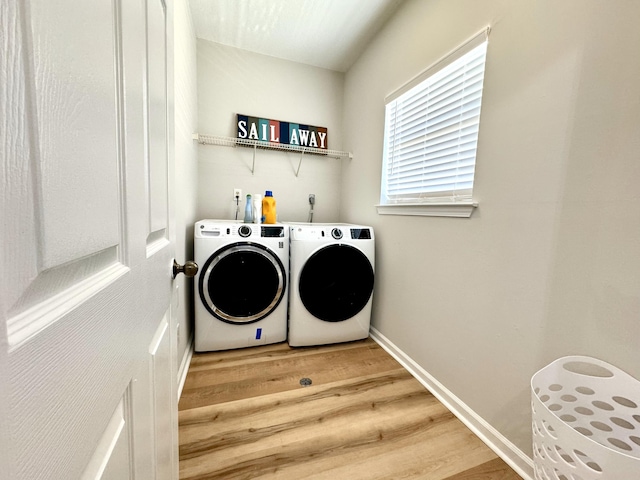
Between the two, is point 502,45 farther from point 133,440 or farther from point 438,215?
point 133,440

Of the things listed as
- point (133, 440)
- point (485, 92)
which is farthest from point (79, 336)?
point (485, 92)

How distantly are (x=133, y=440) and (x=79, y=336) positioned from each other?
11.7 inches

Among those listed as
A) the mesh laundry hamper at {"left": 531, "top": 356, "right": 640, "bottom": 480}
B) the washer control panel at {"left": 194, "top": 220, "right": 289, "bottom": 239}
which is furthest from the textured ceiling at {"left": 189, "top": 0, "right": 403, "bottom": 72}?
the mesh laundry hamper at {"left": 531, "top": 356, "right": 640, "bottom": 480}

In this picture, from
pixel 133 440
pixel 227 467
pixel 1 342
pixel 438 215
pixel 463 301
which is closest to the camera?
pixel 1 342

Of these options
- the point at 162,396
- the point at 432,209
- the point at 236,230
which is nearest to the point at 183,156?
the point at 236,230

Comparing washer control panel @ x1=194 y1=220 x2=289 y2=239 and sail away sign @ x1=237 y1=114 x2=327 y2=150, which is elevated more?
sail away sign @ x1=237 y1=114 x2=327 y2=150

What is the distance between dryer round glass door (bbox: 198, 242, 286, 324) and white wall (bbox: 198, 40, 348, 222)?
738mm

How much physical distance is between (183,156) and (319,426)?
164 cm

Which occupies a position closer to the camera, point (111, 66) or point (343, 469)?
point (111, 66)

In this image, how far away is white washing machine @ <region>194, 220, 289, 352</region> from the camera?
1705mm

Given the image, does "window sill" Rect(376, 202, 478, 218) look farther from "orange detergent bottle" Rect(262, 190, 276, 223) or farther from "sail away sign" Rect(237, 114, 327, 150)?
"sail away sign" Rect(237, 114, 327, 150)

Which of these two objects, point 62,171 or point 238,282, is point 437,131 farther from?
point 62,171

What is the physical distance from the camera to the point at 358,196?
2344 millimetres

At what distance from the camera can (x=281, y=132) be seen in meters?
2.41
